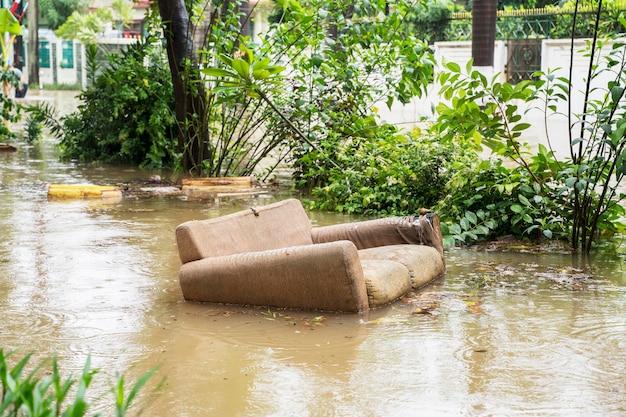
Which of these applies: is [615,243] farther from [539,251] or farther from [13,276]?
[13,276]

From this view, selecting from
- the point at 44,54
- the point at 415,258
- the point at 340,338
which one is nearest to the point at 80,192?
the point at 415,258

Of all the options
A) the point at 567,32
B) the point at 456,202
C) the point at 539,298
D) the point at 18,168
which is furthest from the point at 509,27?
the point at 539,298

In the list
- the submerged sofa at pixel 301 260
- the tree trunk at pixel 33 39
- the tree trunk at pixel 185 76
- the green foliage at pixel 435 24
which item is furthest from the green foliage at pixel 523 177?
the tree trunk at pixel 33 39

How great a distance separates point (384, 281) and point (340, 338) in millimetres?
849

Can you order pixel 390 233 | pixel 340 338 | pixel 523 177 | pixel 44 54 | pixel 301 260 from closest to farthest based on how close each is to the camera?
1. pixel 340 338
2. pixel 301 260
3. pixel 390 233
4. pixel 523 177
5. pixel 44 54

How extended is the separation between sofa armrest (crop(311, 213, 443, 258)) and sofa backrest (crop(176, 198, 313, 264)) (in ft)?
0.78

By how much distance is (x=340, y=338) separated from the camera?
18.2 ft

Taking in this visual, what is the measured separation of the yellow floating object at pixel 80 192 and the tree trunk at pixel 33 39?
3406cm

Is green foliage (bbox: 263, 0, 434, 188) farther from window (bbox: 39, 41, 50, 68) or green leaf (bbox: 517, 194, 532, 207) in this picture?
window (bbox: 39, 41, 50, 68)

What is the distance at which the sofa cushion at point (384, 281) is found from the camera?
616cm

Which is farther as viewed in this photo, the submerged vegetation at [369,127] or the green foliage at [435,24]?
the green foliage at [435,24]

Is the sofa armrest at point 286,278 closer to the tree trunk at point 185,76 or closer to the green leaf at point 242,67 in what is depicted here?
the green leaf at point 242,67

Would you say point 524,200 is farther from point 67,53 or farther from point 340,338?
point 67,53

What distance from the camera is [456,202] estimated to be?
923 cm
